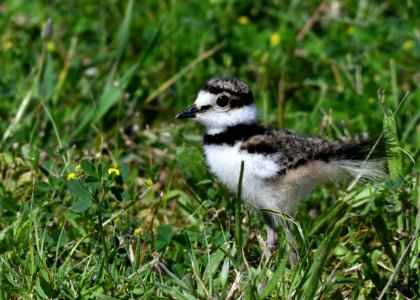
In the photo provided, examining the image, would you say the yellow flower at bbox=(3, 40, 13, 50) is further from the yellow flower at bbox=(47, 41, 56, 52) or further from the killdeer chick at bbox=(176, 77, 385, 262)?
the killdeer chick at bbox=(176, 77, 385, 262)

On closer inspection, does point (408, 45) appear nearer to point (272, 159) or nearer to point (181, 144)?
point (181, 144)

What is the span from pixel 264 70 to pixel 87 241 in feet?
Answer: 8.00

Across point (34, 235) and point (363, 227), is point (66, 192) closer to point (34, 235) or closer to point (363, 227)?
point (34, 235)

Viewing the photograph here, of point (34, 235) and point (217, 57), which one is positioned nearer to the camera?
point (34, 235)

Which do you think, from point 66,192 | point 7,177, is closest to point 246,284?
point 66,192

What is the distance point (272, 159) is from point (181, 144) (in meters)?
0.91

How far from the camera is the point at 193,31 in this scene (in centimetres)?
609

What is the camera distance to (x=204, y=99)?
391cm

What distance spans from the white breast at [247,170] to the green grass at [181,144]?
20 centimetres

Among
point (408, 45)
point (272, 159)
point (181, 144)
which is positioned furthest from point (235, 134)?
point (408, 45)

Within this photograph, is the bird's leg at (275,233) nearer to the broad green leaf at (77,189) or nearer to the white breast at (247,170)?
the white breast at (247,170)

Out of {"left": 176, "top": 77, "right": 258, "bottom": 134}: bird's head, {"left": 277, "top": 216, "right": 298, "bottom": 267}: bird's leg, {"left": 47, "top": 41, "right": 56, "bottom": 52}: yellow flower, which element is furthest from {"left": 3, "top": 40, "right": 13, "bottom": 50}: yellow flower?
{"left": 277, "top": 216, "right": 298, "bottom": 267}: bird's leg

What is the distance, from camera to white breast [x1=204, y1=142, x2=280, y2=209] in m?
3.51

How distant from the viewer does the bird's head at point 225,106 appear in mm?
3801
